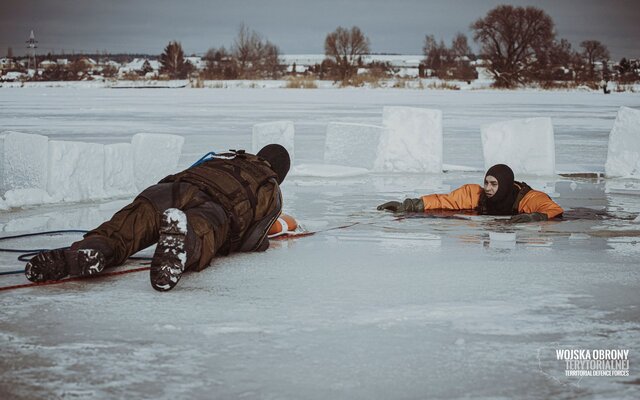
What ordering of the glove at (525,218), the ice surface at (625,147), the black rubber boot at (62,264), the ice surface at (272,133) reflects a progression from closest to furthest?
the black rubber boot at (62,264), the glove at (525,218), the ice surface at (625,147), the ice surface at (272,133)

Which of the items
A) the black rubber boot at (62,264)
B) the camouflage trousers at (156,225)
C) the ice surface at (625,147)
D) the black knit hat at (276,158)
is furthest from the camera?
the ice surface at (625,147)

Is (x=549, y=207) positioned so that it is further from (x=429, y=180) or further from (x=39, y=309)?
(x=39, y=309)

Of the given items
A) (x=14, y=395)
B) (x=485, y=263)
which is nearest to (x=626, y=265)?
(x=485, y=263)

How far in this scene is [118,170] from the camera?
871 cm

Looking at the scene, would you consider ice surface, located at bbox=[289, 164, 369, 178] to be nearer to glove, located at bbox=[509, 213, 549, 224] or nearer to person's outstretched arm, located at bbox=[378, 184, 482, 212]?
person's outstretched arm, located at bbox=[378, 184, 482, 212]

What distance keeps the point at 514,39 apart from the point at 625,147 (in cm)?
5215

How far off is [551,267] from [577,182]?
4.96 metres

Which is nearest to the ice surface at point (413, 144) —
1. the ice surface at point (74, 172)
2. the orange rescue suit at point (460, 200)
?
the orange rescue suit at point (460, 200)

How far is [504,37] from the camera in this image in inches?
2404

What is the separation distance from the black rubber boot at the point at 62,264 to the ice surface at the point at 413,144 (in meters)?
6.58

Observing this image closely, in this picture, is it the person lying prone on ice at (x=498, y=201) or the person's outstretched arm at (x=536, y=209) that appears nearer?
the person's outstretched arm at (x=536, y=209)

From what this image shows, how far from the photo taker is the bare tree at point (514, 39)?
2323 inches

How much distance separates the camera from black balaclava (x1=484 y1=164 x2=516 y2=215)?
280 inches

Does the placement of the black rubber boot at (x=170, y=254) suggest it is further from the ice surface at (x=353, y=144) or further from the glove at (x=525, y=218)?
the ice surface at (x=353, y=144)
